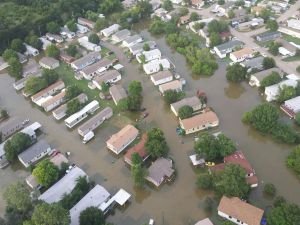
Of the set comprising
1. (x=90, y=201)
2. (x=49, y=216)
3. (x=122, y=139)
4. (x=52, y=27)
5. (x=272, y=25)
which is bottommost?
(x=90, y=201)

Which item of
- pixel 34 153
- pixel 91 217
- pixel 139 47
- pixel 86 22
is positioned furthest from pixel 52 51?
pixel 91 217

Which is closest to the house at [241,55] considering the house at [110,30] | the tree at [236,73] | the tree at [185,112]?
the tree at [236,73]

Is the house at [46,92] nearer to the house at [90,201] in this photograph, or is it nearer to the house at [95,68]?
the house at [95,68]

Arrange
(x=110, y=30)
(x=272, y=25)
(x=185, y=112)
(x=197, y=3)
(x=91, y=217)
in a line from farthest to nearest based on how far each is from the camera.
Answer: (x=197, y=3)
(x=110, y=30)
(x=272, y=25)
(x=185, y=112)
(x=91, y=217)

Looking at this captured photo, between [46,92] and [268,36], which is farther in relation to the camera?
[268,36]

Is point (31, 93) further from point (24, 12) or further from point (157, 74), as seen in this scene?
point (24, 12)

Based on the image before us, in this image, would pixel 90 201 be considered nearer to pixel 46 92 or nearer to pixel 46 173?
pixel 46 173

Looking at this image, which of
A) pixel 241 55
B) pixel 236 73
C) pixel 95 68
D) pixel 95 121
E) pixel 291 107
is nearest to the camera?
pixel 291 107

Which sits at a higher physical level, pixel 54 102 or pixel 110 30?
pixel 110 30
